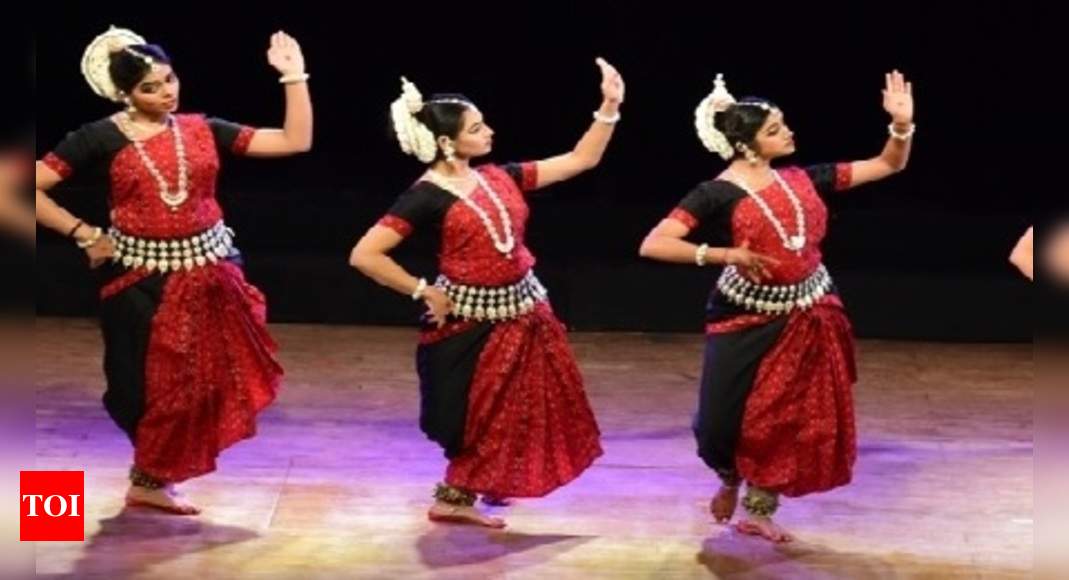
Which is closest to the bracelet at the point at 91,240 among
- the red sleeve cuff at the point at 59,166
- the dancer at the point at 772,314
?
the red sleeve cuff at the point at 59,166

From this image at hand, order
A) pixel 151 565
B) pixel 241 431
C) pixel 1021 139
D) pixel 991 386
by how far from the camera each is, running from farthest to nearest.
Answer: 1. pixel 1021 139
2. pixel 991 386
3. pixel 241 431
4. pixel 151 565

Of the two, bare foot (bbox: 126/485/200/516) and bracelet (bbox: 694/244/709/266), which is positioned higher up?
bracelet (bbox: 694/244/709/266)

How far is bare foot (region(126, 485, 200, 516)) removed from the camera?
5.12 metres

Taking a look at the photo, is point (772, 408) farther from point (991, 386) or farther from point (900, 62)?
point (900, 62)

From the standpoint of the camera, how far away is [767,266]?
480 cm

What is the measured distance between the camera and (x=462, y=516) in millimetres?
5086

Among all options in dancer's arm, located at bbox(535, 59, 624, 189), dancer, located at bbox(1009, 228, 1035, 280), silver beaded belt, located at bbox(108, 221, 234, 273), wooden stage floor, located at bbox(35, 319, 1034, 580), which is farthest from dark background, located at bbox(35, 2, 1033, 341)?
dancer, located at bbox(1009, 228, 1035, 280)

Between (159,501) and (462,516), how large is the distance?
72 cm

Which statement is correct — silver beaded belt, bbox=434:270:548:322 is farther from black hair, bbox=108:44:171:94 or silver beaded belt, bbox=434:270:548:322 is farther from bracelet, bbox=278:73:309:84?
black hair, bbox=108:44:171:94

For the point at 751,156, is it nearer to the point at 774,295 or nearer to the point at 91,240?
the point at 774,295

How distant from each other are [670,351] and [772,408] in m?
1.88

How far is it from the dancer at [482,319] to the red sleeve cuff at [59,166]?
68 centimetres

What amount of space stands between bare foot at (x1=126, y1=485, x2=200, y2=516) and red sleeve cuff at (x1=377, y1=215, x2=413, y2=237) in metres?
0.86

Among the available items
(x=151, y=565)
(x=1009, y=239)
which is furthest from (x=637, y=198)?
(x=151, y=565)
